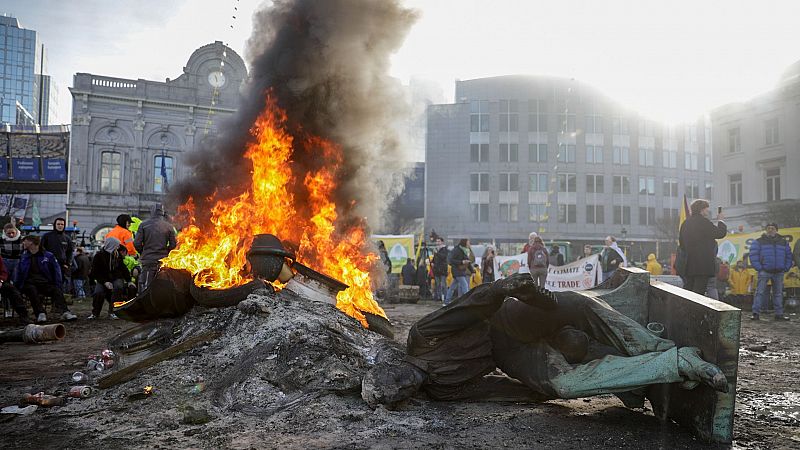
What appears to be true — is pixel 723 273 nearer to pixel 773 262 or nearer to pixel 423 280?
pixel 773 262

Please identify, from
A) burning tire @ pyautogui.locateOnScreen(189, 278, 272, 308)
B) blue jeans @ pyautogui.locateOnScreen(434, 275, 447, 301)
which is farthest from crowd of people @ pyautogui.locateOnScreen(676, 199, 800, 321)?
blue jeans @ pyautogui.locateOnScreen(434, 275, 447, 301)

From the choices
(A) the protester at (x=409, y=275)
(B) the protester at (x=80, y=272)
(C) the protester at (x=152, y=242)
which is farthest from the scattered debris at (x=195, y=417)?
(A) the protester at (x=409, y=275)

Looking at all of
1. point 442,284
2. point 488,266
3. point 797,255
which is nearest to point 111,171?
point 442,284

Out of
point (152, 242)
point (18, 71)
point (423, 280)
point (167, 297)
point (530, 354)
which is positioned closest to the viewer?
point (530, 354)

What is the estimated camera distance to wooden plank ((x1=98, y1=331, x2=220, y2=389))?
15.4 feet

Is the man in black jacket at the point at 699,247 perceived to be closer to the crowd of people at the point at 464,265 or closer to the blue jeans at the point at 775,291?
the crowd of people at the point at 464,265

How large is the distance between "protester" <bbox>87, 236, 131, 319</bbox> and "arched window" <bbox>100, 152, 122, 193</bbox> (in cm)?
2964

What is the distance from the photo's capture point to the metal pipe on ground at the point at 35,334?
770 cm

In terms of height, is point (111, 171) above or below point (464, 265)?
above

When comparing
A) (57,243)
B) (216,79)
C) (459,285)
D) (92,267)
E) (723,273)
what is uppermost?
(216,79)

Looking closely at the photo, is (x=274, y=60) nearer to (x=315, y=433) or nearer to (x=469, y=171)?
(x=315, y=433)

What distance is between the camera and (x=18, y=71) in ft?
348

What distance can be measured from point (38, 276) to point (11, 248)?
3118mm

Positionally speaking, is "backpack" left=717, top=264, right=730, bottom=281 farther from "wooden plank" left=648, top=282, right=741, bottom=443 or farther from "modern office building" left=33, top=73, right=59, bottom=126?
"modern office building" left=33, top=73, right=59, bottom=126
